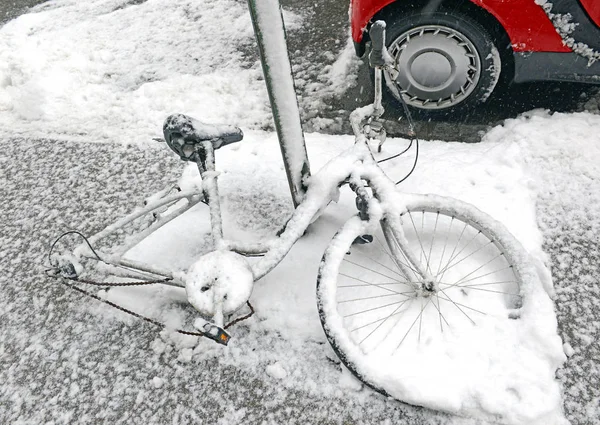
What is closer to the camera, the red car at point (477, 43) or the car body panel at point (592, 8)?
the car body panel at point (592, 8)

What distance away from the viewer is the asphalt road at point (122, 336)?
215 centimetres

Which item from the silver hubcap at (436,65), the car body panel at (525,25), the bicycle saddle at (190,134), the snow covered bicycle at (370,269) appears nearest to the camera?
the snow covered bicycle at (370,269)

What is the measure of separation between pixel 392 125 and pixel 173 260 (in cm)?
190

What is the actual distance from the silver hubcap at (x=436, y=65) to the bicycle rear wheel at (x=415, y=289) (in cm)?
109

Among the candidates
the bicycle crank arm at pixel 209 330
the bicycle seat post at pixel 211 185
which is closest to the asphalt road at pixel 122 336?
the bicycle crank arm at pixel 209 330

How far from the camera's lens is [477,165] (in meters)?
2.95

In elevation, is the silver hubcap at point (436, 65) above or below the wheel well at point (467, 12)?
below

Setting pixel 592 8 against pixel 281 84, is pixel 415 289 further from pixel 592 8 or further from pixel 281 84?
pixel 592 8

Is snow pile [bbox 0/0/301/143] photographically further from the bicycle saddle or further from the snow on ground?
→ the bicycle saddle

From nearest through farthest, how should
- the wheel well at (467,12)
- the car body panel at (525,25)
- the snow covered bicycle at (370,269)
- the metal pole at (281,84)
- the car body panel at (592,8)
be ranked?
the metal pole at (281,84), the snow covered bicycle at (370,269), the car body panel at (592,8), the car body panel at (525,25), the wheel well at (467,12)

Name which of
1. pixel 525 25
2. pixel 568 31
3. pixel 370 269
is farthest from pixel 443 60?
pixel 370 269

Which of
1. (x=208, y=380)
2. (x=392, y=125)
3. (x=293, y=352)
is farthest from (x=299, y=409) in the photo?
(x=392, y=125)

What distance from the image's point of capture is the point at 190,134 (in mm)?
2277

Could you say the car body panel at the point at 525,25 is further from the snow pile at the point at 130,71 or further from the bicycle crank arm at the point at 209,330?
the bicycle crank arm at the point at 209,330
